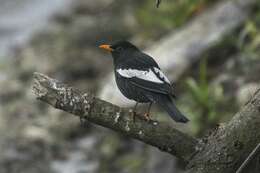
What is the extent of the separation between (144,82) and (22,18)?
10119 mm

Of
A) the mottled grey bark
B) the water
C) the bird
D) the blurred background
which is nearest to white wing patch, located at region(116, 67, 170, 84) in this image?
the bird

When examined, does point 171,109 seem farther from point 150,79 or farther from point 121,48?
point 121,48

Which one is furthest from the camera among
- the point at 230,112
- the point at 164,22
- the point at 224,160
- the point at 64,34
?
the point at 64,34

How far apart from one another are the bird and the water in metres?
7.40

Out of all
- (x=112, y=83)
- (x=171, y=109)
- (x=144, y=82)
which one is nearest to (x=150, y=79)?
(x=144, y=82)

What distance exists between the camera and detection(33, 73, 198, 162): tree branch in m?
4.94

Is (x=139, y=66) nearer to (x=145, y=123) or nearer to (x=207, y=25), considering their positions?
(x=145, y=123)

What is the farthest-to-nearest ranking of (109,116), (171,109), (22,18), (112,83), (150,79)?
(22,18) → (112,83) → (150,79) → (171,109) → (109,116)

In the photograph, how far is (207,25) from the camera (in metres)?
9.88

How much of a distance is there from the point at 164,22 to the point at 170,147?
6.04 metres

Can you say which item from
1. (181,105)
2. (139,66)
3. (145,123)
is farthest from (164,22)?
(145,123)

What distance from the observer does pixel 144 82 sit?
18.5ft

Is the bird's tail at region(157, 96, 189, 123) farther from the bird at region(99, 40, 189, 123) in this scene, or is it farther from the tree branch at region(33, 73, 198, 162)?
the tree branch at region(33, 73, 198, 162)

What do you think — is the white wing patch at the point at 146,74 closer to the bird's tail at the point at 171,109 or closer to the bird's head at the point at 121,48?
the bird's tail at the point at 171,109
